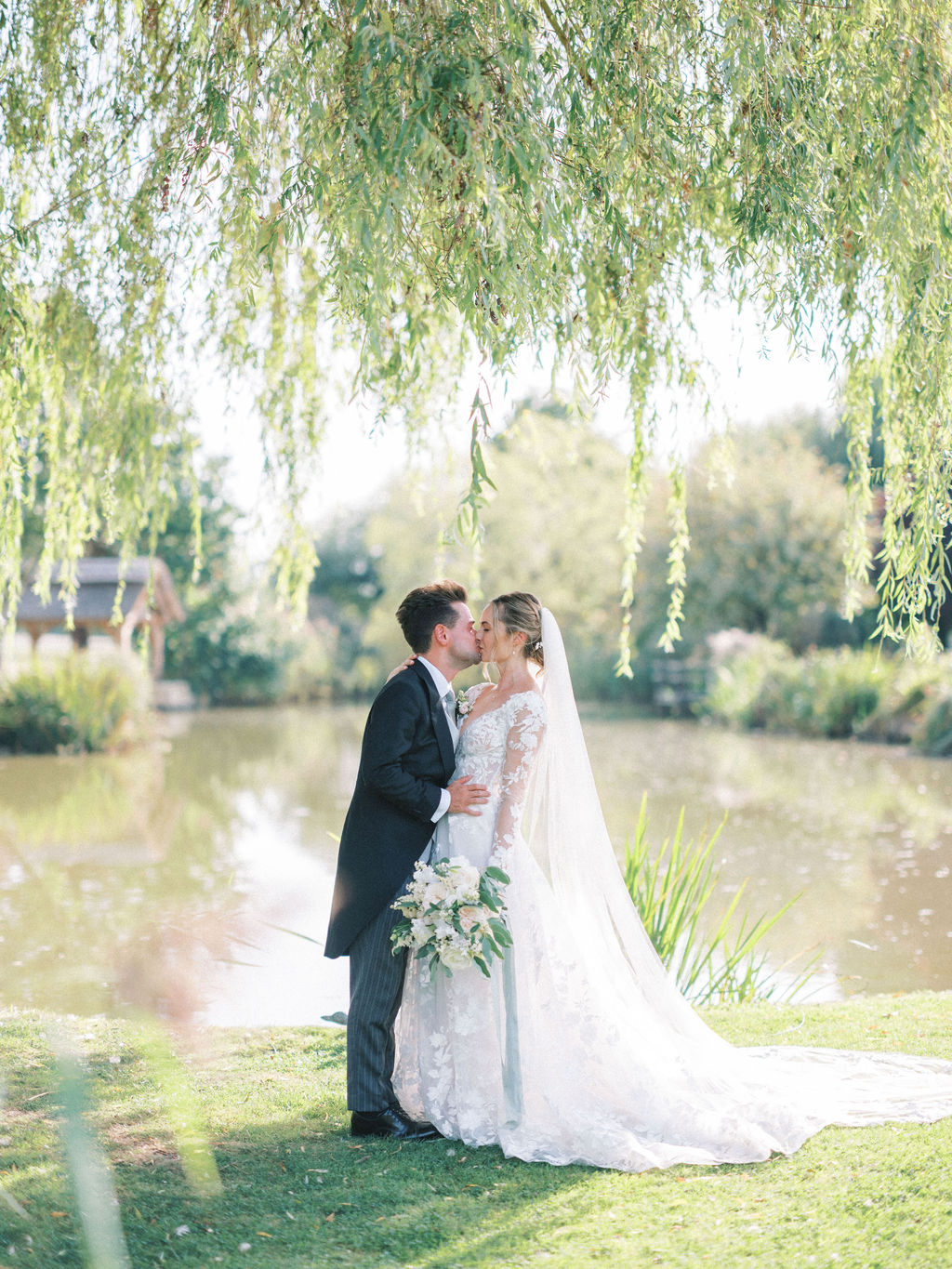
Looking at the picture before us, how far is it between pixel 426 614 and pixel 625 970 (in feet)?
5.02

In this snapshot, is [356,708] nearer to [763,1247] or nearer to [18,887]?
[18,887]

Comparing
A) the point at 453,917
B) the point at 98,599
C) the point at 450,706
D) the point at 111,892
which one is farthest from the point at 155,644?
the point at 453,917

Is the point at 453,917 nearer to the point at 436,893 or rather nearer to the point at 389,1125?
the point at 436,893

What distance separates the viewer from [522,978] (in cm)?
417

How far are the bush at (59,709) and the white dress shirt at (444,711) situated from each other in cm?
1787

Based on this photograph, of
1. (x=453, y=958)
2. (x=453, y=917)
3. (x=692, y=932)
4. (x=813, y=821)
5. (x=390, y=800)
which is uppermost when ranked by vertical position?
(x=390, y=800)

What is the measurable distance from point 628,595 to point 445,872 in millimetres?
1998

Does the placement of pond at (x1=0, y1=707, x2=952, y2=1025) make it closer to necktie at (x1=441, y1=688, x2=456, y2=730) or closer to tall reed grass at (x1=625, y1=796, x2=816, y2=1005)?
tall reed grass at (x1=625, y1=796, x2=816, y2=1005)

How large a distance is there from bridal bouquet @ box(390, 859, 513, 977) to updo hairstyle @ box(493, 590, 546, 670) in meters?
0.89

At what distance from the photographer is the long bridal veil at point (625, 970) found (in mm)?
4234

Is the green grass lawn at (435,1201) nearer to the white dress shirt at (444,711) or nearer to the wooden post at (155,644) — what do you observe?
the white dress shirt at (444,711)

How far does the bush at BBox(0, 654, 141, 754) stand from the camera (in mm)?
20828

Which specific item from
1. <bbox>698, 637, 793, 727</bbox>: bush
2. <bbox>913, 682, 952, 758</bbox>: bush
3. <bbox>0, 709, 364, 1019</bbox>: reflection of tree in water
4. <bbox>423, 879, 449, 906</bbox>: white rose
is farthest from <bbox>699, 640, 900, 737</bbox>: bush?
<bbox>423, 879, 449, 906</bbox>: white rose

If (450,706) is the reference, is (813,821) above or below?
below
